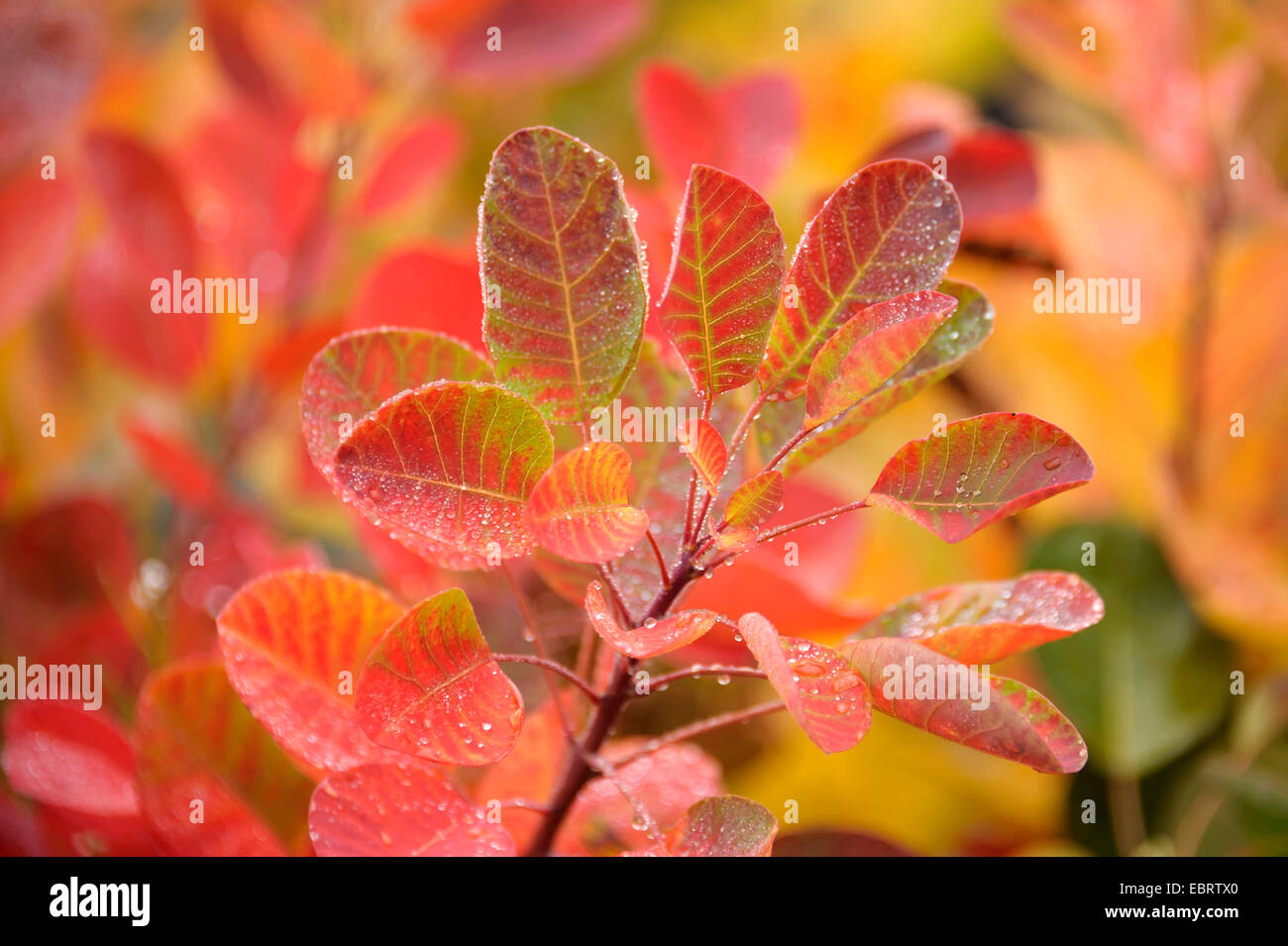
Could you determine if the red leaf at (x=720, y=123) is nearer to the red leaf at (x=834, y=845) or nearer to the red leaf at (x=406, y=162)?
the red leaf at (x=406, y=162)

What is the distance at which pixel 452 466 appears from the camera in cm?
37

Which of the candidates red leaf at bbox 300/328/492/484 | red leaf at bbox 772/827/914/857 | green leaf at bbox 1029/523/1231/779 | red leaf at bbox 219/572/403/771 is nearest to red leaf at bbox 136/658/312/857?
red leaf at bbox 219/572/403/771

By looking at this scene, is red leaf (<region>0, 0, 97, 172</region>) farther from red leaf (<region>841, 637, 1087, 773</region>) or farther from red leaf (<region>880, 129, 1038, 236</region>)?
red leaf (<region>841, 637, 1087, 773</region>)

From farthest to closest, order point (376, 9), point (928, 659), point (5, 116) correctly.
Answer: point (376, 9) < point (5, 116) < point (928, 659)

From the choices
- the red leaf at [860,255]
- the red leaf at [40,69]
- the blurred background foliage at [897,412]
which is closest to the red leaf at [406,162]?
the blurred background foliage at [897,412]

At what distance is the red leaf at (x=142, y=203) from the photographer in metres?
0.77

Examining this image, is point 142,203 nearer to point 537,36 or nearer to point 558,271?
point 537,36

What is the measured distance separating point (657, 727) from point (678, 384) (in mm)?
289

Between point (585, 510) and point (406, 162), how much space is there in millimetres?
559

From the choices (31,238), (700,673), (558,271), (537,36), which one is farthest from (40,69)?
(700,673)

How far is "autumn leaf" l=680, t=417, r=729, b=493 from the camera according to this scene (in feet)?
1.19
